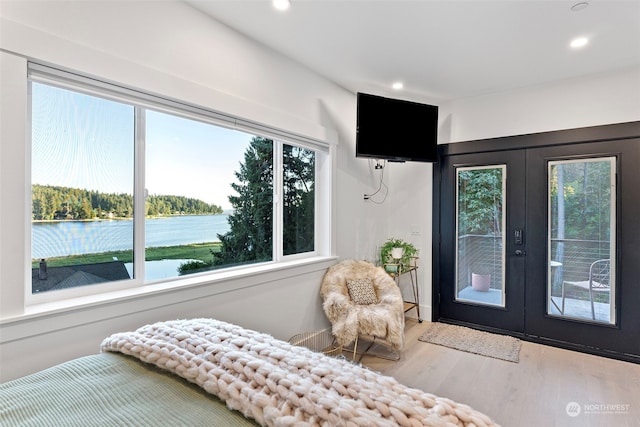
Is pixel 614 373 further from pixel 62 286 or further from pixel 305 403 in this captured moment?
pixel 62 286

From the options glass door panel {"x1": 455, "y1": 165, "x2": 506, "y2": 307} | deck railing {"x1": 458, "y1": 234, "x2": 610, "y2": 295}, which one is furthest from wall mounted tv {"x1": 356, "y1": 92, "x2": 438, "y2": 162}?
deck railing {"x1": 458, "y1": 234, "x2": 610, "y2": 295}

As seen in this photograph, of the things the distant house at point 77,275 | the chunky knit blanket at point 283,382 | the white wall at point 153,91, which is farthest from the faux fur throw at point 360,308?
the chunky knit blanket at point 283,382

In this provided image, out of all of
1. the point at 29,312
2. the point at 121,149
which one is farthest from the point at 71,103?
the point at 29,312

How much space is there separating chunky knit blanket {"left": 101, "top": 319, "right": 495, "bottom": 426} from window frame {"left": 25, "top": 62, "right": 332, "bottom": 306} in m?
0.78

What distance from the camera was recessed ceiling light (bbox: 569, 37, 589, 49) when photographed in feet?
7.79

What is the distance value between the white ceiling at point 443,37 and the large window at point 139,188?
2.42ft

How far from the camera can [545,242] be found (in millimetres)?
3184

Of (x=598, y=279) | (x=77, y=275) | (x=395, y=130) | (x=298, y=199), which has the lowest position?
(x=598, y=279)

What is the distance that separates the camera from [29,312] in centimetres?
139

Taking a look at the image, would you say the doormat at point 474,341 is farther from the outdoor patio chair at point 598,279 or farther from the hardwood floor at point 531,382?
the outdoor patio chair at point 598,279

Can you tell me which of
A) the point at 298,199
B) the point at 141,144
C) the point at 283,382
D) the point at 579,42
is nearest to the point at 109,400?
the point at 283,382

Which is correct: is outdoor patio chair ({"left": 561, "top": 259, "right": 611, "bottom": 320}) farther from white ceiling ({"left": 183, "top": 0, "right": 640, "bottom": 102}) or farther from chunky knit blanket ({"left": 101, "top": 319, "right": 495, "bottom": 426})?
chunky knit blanket ({"left": 101, "top": 319, "right": 495, "bottom": 426})
